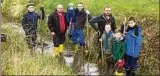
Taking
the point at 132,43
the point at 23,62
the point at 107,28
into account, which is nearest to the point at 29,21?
the point at 23,62

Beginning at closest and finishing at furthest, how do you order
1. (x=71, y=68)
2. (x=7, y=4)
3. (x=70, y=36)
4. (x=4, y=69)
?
(x=4, y=69), (x=71, y=68), (x=70, y=36), (x=7, y=4)

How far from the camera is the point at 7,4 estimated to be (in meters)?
18.4

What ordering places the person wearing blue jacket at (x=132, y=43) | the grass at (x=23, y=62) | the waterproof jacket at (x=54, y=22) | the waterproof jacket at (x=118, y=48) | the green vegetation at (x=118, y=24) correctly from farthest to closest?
the waterproof jacket at (x=54, y=22)
the green vegetation at (x=118, y=24)
the grass at (x=23, y=62)
the waterproof jacket at (x=118, y=48)
the person wearing blue jacket at (x=132, y=43)

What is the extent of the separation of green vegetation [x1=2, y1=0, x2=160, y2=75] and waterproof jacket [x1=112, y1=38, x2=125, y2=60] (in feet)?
3.50

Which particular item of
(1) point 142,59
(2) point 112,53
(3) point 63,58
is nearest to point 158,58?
(1) point 142,59

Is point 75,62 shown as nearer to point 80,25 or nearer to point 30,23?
point 80,25

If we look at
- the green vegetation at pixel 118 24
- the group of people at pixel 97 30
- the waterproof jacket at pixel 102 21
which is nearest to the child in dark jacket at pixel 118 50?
the group of people at pixel 97 30

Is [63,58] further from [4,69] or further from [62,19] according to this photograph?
[4,69]

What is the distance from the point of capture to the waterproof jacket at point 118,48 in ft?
37.2

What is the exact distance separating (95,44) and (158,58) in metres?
1.62

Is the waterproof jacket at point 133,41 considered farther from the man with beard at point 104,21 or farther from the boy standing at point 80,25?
the boy standing at point 80,25

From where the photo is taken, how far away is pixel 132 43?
11188 millimetres

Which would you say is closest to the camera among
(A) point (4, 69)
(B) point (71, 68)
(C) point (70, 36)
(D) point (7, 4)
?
(A) point (4, 69)

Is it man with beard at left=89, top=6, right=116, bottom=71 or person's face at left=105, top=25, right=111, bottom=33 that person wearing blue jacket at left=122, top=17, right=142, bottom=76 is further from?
man with beard at left=89, top=6, right=116, bottom=71
